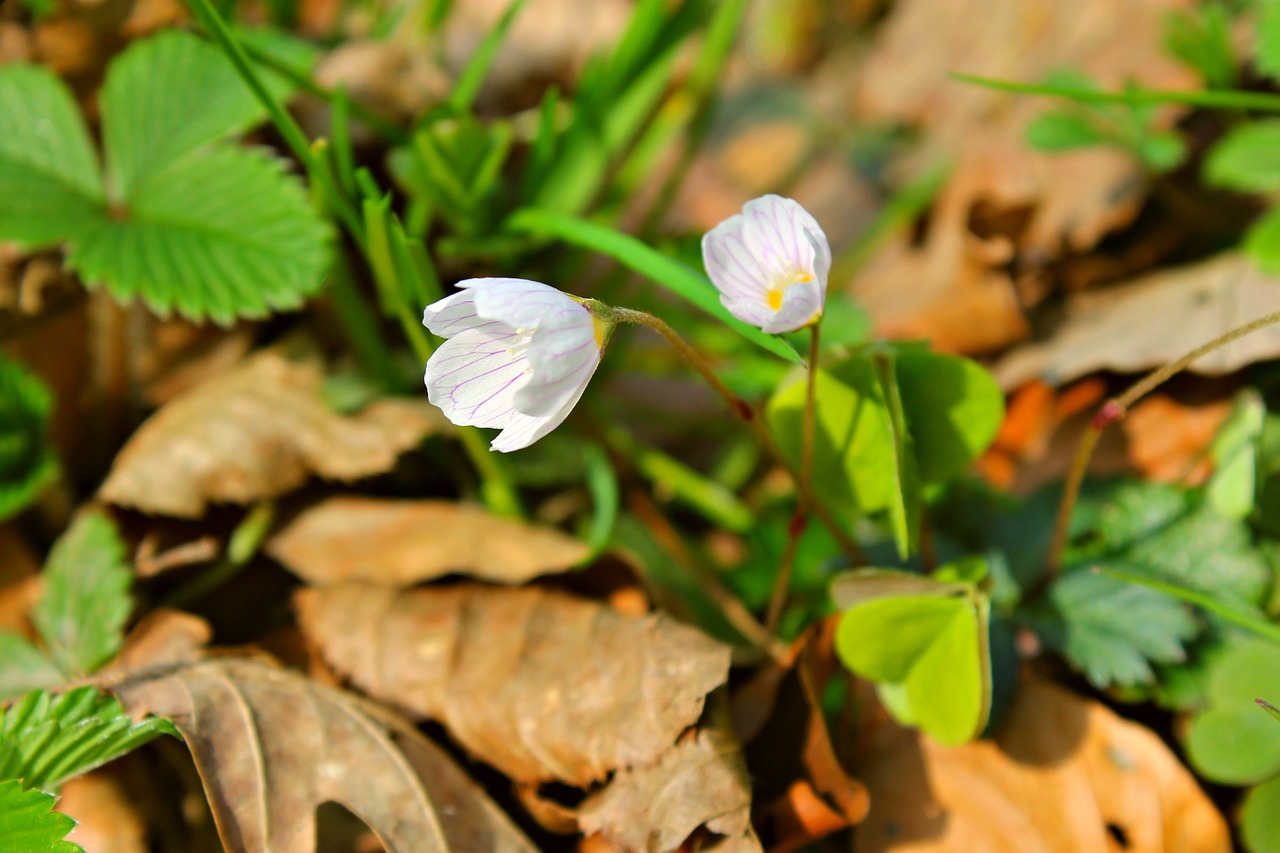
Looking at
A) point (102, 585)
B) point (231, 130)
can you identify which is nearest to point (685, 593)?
point (102, 585)

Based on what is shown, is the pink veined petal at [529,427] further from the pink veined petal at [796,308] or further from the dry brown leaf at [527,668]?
the dry brown leaf at [527,668]

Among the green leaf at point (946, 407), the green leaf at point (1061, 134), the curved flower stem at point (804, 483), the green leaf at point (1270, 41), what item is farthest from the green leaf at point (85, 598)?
the green leaf at point (1270, 41)

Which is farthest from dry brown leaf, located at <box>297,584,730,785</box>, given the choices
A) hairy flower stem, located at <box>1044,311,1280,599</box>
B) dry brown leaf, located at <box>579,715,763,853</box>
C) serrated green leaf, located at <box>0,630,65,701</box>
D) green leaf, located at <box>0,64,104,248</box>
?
green leaf, located at <box>0,64,104,248</box>

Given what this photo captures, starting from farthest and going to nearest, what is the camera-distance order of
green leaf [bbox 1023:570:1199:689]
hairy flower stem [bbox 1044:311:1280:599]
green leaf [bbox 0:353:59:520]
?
green leaf [bbox 0:353:59:520] → green leaf [bbox 1023:570:1199:689] → hairy flower stem [bbox 1044:311:1280:599]

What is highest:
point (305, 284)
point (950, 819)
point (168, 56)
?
point (168, 56)

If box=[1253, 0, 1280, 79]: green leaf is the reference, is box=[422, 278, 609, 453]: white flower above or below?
below

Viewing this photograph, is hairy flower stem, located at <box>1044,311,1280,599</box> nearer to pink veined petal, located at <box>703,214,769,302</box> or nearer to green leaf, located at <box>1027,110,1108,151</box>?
pink veined petal, located at <box>703,214,769,302</box>

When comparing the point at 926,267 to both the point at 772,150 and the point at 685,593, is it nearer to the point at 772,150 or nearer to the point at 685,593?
the point at 772,150
